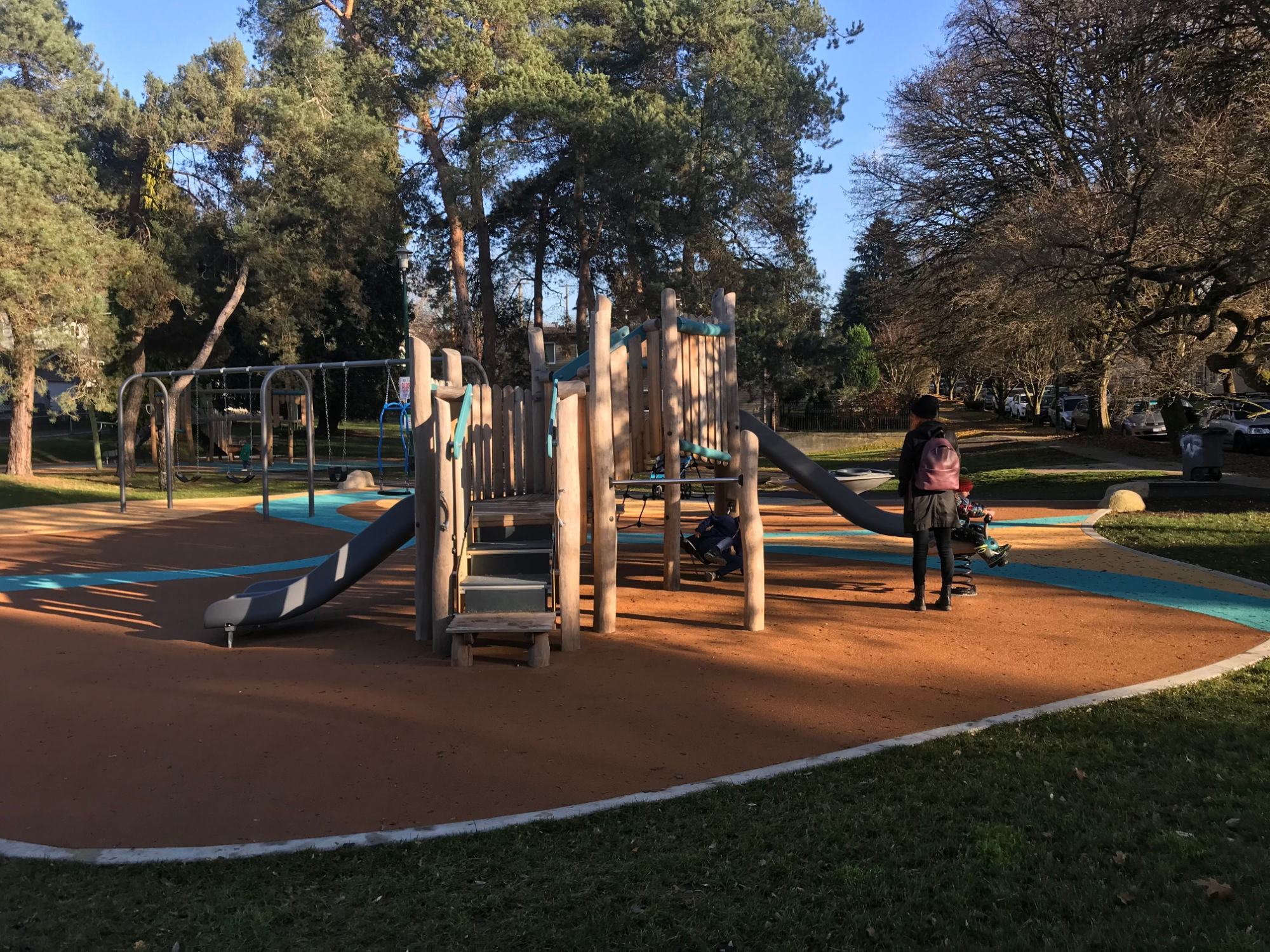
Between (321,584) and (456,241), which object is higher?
(456,241)

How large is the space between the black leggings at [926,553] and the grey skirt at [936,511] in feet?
0.23

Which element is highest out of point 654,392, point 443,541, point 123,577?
point 654,392

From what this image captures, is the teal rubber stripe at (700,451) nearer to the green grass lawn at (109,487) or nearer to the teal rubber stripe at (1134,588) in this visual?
the teal rubber stripe at (1134,588)

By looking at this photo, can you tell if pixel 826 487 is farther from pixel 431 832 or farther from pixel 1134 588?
pixel 431 832

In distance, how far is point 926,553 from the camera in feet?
28.6

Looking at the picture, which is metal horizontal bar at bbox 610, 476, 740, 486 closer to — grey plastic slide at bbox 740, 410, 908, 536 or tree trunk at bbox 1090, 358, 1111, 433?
grey plastic slide at bbox 740, 410, 908, 536

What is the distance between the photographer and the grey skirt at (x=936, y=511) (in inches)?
338

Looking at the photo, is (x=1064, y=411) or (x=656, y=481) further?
(x=1064, y=411)

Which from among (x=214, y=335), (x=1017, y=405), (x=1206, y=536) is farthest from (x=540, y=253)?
(x=1017, y=405)

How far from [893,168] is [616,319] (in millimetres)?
10604

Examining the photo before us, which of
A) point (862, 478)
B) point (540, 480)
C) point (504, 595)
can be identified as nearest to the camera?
point (504, 595)

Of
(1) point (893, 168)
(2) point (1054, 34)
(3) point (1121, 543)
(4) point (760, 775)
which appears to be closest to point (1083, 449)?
(1) point (893, 168)

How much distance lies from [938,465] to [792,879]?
546cm

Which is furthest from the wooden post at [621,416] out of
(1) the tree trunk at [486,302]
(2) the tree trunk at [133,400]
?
(1) the tree trunk at [486,302]
